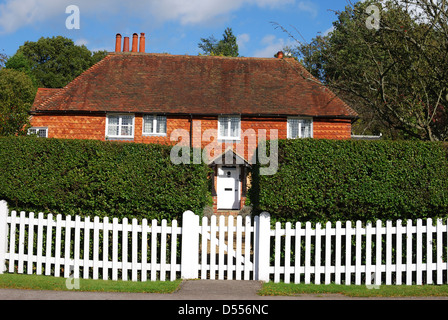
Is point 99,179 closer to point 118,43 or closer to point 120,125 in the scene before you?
point 120,125

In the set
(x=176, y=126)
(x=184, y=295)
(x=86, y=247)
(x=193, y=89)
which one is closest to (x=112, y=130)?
(x=176, y=126)

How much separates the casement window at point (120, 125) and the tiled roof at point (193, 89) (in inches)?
21.2

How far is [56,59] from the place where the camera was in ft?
191

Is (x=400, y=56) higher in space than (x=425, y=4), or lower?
lower

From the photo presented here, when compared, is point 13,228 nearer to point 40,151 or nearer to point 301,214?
point 40,151

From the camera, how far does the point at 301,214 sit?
919cm

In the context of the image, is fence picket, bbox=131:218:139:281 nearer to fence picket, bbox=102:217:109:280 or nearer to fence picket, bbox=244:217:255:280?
fence picket, bbox=102:217:109:280

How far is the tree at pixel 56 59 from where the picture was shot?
5642cm

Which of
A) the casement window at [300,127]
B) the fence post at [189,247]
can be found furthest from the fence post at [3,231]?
the casement window at [300,127]

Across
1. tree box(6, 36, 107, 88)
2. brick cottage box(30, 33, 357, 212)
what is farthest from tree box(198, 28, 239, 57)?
brick cottage box(30, 33, 357, 212)

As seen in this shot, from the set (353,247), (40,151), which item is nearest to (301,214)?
(353,247)

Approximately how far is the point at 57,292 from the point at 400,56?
11.2m

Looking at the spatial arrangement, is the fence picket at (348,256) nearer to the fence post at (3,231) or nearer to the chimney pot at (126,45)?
the fence post at (3,231)

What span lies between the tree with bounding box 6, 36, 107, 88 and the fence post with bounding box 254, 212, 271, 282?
175 ft
